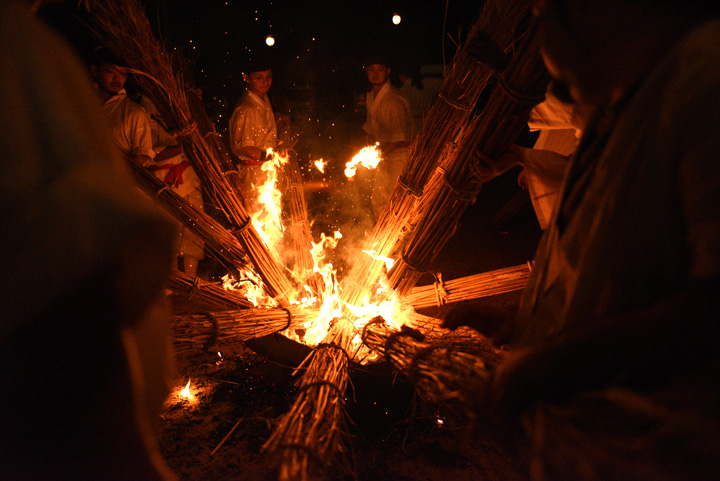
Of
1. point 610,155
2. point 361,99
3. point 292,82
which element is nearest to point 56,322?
point 610,155

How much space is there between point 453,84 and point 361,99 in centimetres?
723

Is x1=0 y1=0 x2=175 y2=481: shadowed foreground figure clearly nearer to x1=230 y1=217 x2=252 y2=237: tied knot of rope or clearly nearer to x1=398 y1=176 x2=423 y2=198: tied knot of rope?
x1=230 y1=217 x2=252 y2=237: tied knot of rope

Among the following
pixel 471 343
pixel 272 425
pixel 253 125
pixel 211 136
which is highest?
pixel 253 125

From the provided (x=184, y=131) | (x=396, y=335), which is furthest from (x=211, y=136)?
(x=396, y=335)

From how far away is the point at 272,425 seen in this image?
9.59ft

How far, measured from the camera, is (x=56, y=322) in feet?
2.86

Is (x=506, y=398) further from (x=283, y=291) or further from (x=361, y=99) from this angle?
(x=361, y=99)

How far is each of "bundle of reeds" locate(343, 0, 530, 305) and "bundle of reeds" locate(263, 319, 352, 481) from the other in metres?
1.04

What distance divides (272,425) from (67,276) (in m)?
2.44

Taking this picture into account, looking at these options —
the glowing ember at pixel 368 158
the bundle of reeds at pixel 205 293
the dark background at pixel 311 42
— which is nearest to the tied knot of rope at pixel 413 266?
the bundle of reeds at pixel 205 293

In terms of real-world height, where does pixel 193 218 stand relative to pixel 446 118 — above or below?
below

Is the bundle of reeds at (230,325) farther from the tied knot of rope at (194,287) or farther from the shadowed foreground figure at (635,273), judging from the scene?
the shadowed foreground figure at (635,273)

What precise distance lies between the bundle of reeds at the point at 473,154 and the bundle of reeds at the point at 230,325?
2.68 ft

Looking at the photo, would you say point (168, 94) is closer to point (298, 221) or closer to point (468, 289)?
point (298, 221)
